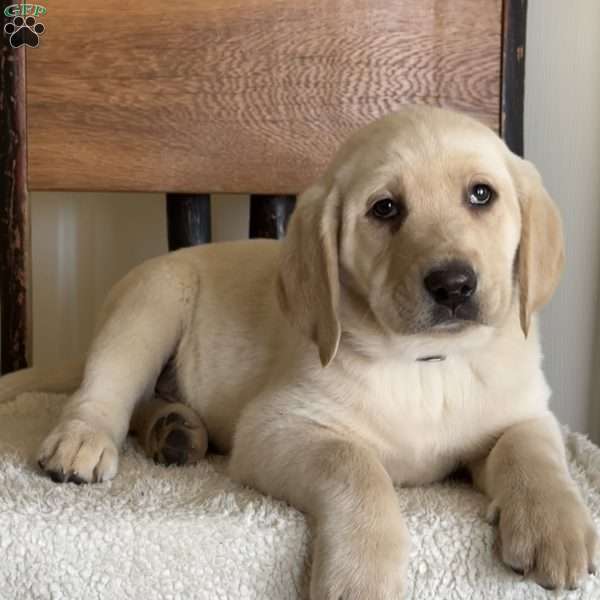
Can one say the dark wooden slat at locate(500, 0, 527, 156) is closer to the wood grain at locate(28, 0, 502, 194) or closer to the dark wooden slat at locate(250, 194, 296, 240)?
the wood grain at locate(28, 0, 502, 194)

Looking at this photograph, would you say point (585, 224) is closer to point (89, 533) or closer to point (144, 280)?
point (144, 280)

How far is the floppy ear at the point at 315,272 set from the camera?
1556 millimetres

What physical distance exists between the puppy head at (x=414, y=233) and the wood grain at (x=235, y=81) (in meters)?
0.93

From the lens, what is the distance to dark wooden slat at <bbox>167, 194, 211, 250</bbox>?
2.75m

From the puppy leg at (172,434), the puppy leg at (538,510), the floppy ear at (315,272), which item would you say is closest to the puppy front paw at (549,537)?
the puppy leg at (538,510)

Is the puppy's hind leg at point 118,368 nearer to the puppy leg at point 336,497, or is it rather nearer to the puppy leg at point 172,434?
the puppy leg at point 172,434

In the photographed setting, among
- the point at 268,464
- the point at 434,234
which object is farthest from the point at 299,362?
the point at 434,234

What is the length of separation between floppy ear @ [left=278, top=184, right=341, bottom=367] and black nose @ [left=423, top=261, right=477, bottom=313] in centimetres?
21

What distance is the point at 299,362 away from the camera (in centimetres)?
171

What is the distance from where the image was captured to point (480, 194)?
1.56 meters

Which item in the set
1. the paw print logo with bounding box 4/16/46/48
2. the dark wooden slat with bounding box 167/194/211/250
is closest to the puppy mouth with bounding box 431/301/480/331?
the dark wooden slat with bounding box 167/194/211/250

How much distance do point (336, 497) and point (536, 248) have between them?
1.90ft

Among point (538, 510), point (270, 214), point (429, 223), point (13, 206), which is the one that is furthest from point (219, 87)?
point (538, 510)

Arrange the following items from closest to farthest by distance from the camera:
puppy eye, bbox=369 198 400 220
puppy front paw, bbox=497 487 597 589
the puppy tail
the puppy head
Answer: puppy front paw, bbox=497 487 597 589 → the puppy head → puppy eye, bbox=369 198 400 220 → the puppy tail
